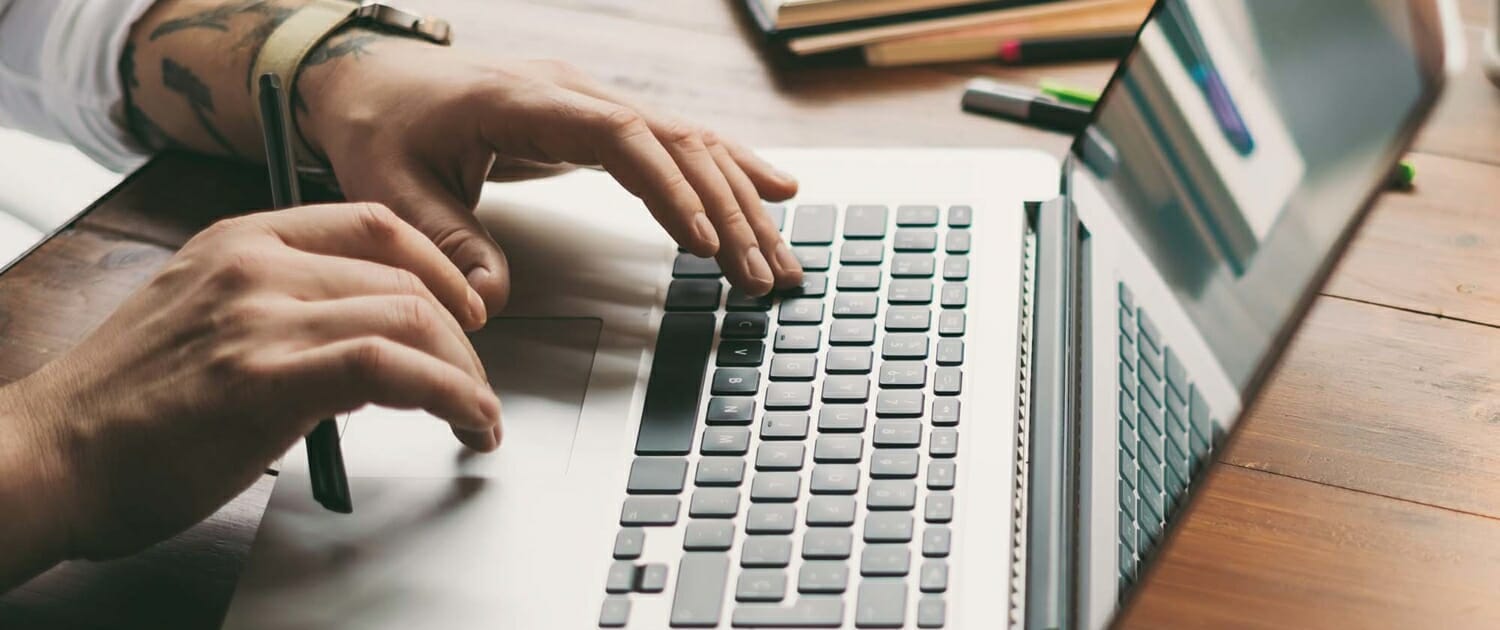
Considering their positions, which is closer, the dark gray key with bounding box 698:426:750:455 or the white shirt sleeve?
the dark gray key with bounding box 698:426:750:455

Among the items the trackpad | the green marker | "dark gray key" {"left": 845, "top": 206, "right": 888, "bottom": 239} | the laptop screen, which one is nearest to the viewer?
the laptop screen

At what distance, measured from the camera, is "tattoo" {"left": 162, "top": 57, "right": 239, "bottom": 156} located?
2.47 feet

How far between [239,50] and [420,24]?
0.10 metres

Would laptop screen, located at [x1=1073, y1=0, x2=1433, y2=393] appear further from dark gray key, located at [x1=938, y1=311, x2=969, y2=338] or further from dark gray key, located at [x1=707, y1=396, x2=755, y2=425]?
dark gray key, located at [x1=707, y1=396, x2=755, y2=425]

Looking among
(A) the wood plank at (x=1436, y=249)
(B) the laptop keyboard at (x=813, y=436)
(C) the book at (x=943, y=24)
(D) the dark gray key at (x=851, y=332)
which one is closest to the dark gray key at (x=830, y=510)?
(B) the laptop keyboard at (x=813, y=436)

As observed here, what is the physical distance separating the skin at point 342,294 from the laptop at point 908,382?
0.11 feet

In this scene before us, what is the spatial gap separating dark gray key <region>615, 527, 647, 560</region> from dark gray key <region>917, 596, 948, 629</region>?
4.4 inches

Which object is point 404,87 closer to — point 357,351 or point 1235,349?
point 357,351

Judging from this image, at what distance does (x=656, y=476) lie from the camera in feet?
1.83

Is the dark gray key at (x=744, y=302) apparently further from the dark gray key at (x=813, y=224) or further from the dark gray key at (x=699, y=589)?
the dark gray key at (x=699, y=589)

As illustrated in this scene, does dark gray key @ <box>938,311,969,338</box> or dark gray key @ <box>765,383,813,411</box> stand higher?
dark gray key @ <box>938,311,969,338</box>

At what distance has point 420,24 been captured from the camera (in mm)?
775

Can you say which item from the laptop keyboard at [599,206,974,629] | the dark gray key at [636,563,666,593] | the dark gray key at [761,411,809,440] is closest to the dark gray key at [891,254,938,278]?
the laptop keyboard at [599,206,974,629]

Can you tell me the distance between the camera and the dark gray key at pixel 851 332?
0.62m
